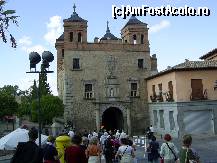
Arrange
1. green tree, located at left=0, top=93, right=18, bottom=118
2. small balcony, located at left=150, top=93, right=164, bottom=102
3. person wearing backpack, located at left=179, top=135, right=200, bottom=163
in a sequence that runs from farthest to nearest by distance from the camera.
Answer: green tree, located at left=0, top=93, right=18, bottom=118 < small balcony, located at left=150, top=93, right=164, bottom=102 < person wearing backpack, located at left=179, top=135, right=200, bottom=163

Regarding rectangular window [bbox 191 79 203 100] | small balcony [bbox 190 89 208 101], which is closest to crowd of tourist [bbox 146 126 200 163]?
small balcony [bbox 190 89 208 101]

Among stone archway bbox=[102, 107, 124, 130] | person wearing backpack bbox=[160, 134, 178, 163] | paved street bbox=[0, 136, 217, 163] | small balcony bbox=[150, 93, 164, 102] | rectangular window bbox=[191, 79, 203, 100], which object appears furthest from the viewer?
stone archway bbox=[102, 107, 124, 130]

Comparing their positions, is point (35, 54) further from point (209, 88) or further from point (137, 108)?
point (137, 108)

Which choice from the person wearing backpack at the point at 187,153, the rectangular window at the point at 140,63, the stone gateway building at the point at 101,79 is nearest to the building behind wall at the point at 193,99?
the stone gateway building at the point at 101,79

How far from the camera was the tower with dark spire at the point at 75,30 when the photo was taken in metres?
39.6

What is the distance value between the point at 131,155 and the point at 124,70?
98.0ft

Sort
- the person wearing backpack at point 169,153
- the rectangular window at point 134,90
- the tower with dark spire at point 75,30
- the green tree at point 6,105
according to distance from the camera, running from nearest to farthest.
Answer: the person wearing backpack at point 169,153, the tower with dark spire at point 75,30, the rectangular window at point 134,90, the green tree at point 6,105

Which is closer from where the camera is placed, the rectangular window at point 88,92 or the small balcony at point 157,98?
the small balcony at point 157,98

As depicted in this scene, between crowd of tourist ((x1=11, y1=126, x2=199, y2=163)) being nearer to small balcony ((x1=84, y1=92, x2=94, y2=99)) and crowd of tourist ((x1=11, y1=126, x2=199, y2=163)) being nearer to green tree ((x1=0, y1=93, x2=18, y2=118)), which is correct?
small balcony ((x1=84, y1=92, x2=94, y2=99))

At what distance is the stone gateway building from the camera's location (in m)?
39.1

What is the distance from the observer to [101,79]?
3981cm

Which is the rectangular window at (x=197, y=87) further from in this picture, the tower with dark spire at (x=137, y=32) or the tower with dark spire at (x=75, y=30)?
the tower with dark spire at (x=75, y=30)

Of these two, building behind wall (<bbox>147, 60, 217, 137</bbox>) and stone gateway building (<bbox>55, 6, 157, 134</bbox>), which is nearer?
building behind wall (<bbox>147, 60, 217, 137</bbox>)

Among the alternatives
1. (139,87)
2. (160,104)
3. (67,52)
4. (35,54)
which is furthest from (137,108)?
(35,54)
